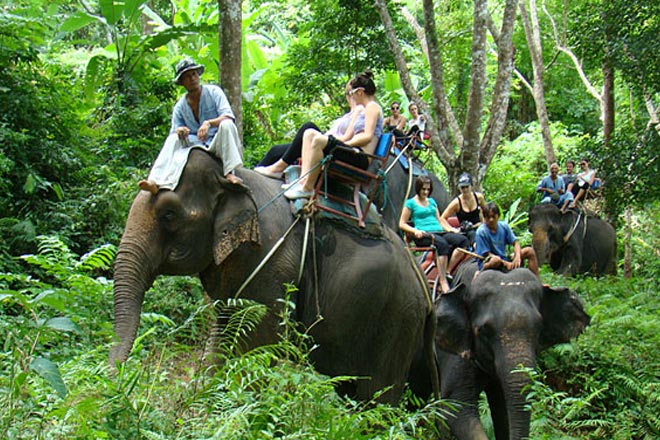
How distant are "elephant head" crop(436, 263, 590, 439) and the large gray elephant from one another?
0.72 m

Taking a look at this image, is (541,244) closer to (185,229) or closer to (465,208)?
(465,208)

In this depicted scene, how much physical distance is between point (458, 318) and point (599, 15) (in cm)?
759

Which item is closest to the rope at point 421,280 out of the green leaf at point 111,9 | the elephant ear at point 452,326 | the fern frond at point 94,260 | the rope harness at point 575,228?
the elephant ear at point 452,326

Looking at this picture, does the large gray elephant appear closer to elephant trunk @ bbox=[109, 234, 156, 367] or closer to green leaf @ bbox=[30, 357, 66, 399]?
elephant trunk @ bbox=[109, 234, 156, 367]

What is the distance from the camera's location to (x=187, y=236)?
18.7 ft

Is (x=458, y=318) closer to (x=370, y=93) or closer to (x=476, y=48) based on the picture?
(x=370, y=93)

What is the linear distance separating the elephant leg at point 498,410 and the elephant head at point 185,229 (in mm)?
3023

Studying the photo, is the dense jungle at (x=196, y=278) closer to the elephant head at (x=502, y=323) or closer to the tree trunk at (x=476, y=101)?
the tree trunk at (x=476, y=101)

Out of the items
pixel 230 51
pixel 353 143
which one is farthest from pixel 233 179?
pixel 230 51

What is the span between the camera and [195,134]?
20.4 ft

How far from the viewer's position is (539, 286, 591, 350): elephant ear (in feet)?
24.2

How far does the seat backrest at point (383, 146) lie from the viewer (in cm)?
691

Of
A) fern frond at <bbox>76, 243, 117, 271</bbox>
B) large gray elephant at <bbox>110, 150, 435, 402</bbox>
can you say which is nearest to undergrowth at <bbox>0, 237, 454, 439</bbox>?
large gray elephant at <bbox>110, 150, 435, 402</bbox>

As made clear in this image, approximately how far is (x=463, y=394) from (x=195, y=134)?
3319 millimetres
